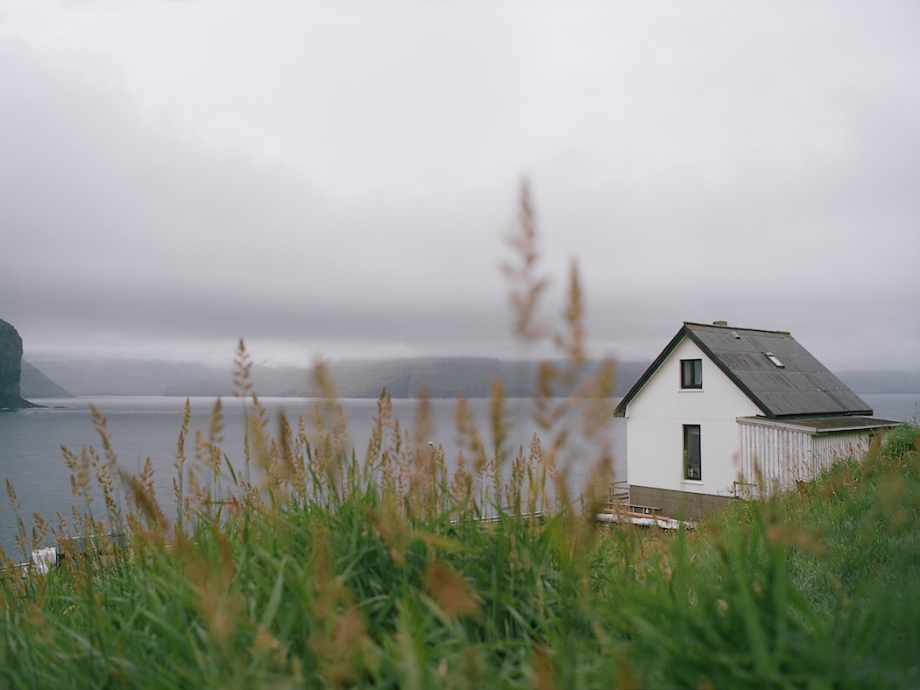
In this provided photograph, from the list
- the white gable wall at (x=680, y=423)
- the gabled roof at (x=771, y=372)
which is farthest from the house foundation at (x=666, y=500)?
the gabled roof at (x=771, y=372)

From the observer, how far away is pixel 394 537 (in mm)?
2025

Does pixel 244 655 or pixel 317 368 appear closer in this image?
pixel 244 655

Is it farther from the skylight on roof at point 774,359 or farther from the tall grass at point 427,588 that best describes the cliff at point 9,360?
the tall grass at point 427,588

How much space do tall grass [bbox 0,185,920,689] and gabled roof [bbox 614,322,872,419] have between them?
79.2ft

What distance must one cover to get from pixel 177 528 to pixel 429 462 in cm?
117

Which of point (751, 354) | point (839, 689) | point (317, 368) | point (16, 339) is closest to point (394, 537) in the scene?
point (317, 368)

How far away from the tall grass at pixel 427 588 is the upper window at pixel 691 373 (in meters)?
25.3

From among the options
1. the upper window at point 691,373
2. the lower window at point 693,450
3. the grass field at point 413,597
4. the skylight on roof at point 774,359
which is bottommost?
the lower window at point 693,450

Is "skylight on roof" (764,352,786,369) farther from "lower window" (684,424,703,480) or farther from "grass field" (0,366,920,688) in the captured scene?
"grass field" (0,366,920,688)

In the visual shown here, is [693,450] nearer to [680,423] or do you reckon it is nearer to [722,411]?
[680,423]

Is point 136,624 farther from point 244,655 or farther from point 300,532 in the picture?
point 244,655

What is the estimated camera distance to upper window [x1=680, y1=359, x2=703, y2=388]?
27844 mm

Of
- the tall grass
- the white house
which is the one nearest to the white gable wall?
the white house

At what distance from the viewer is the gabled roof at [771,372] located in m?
26.0
